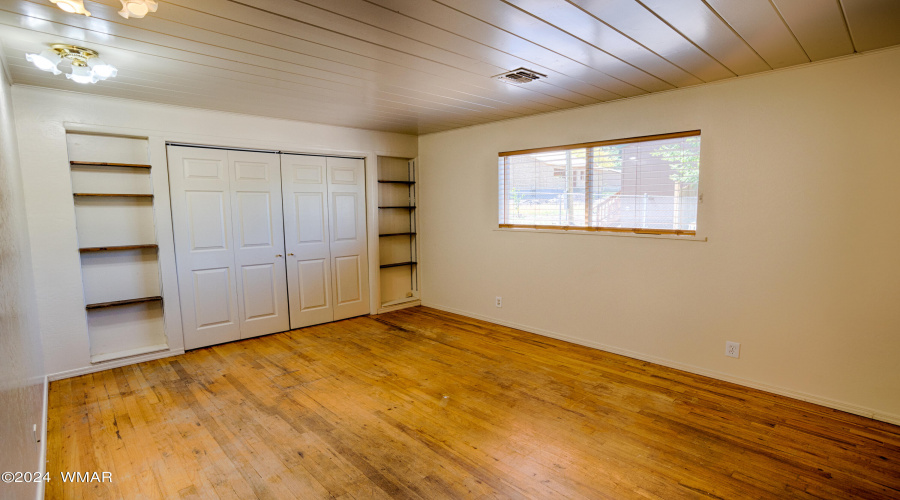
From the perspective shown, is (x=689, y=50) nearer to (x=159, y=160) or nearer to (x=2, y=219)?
(x=2, y=219)

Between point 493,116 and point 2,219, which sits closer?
point 2,219

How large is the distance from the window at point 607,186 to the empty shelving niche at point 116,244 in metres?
3.54

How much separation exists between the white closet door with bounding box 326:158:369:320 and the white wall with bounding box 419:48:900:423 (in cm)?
221

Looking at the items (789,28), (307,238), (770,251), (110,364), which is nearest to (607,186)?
(770,251)

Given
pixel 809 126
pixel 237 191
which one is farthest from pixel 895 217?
pixel 237 191

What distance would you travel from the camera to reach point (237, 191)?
4.21 metres

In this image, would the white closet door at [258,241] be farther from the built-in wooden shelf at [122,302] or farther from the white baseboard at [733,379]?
the white baseboard at [733,379]

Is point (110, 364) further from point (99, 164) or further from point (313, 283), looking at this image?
point (313, 283)

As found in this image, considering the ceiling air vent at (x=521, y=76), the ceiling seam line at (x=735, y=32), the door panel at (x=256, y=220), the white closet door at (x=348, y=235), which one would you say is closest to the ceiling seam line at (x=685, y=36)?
the ceiling seam line at (x=735, y=32)

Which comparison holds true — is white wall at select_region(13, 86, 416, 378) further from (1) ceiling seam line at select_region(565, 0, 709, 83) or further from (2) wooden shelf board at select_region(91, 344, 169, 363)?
(1) ceiling seam line at select_region(565, 0, 709, 83)

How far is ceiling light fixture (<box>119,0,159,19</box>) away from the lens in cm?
170

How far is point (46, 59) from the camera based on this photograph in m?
2.29

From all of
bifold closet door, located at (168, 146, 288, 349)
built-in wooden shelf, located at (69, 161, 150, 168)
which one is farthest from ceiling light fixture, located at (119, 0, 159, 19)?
bifold closet door, located at (168, 146, 288, 349)

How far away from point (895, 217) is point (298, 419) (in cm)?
395
